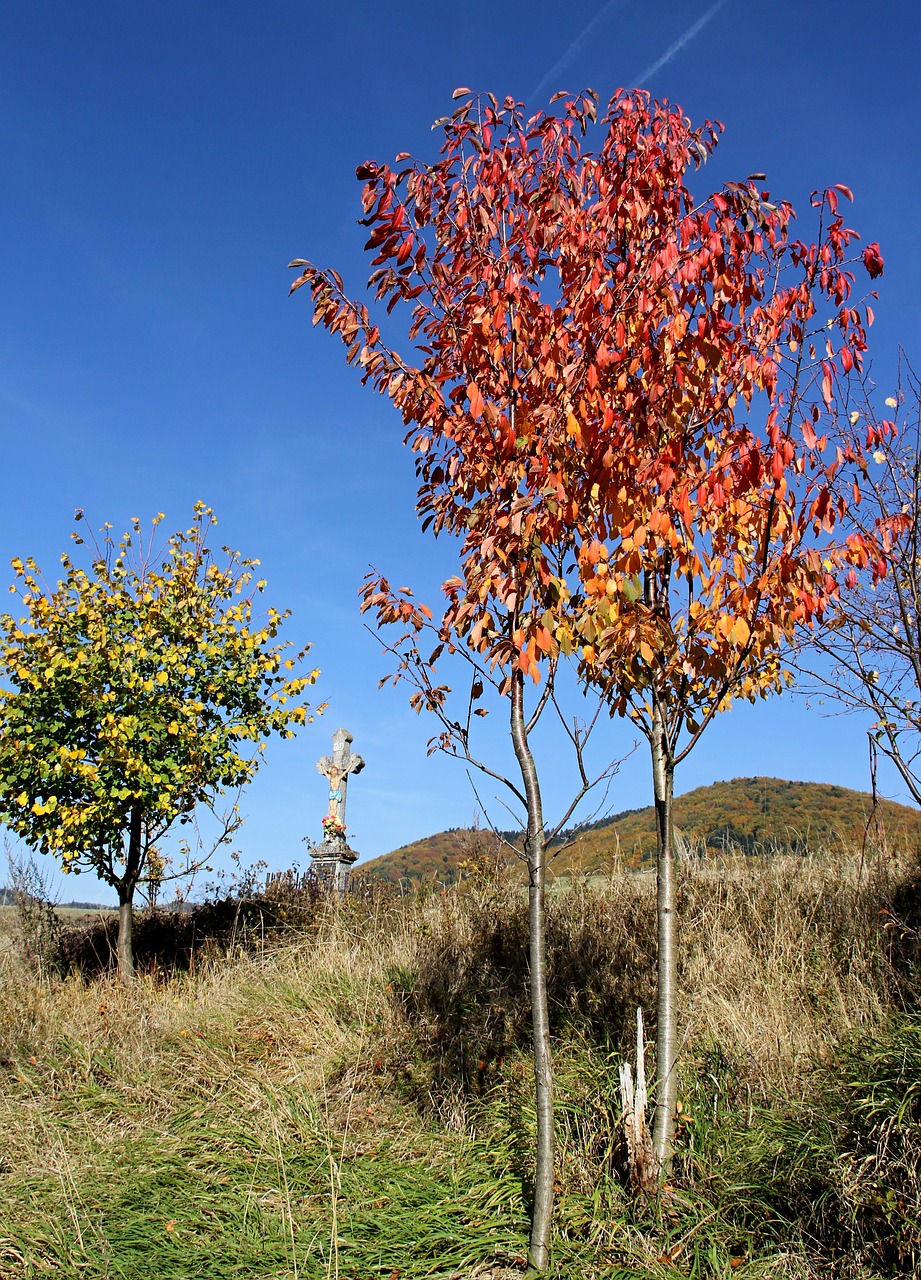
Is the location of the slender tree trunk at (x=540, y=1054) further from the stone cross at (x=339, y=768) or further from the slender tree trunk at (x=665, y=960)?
the stone cross at (x=339, y=768)

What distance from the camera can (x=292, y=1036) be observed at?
6594 millimetres

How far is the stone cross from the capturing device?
40.1 ft

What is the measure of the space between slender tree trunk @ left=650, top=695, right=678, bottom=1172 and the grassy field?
0.69 ft

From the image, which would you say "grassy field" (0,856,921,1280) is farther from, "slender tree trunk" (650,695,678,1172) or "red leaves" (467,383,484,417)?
"red leaves" (467,383,484,417)

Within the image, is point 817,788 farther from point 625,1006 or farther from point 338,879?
point 625,1006

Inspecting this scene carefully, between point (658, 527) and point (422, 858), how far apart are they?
1587cm

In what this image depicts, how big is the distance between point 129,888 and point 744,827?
23.4 ft

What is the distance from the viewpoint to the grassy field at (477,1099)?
379cm

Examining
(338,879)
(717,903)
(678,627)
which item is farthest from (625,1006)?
(338,879)

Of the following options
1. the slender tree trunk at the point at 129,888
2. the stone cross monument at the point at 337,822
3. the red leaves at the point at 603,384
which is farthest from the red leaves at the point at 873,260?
the stone cross monument at the point at 337,822

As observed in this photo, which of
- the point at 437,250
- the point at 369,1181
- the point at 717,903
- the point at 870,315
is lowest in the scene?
the point at 369,1181

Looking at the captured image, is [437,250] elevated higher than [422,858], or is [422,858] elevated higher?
[437,250]

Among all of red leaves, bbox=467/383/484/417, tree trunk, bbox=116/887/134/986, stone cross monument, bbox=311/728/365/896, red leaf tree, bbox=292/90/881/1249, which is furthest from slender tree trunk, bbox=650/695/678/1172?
stone cross monument, bbox=311/728/365/896

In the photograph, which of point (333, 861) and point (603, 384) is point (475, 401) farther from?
point (333, 861)
